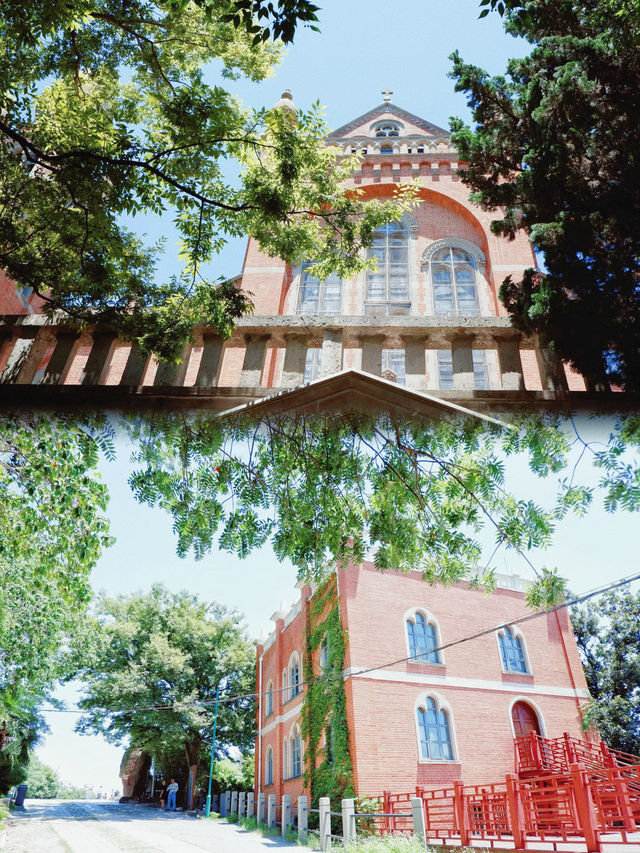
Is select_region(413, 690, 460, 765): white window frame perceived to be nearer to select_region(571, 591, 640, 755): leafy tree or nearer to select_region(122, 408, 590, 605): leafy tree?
select_region(571, 591, 640, 755): leafy tree

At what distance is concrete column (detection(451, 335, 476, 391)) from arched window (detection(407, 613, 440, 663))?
34.1ft

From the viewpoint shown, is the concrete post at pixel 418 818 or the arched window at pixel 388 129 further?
the arched window at pixel 388 129

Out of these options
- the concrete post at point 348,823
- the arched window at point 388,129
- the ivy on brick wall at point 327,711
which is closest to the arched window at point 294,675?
the ivy on brick wall at point 327,711

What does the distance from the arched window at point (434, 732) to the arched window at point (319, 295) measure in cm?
925

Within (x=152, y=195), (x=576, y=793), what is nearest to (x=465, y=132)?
(x=152, y=195)

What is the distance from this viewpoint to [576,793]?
6621 millimetres

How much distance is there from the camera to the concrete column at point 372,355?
3.06m

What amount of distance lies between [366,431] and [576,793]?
6782 millimetres

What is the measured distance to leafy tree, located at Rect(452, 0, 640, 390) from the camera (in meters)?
3.41

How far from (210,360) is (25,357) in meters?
1.21

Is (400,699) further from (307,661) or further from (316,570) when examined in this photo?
(316,570)

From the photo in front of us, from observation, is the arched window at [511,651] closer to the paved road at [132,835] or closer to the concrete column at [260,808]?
the paved road at [132,835]

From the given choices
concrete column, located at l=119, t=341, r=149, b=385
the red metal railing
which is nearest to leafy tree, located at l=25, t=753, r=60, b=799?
the red metal railing

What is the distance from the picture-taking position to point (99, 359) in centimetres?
315
